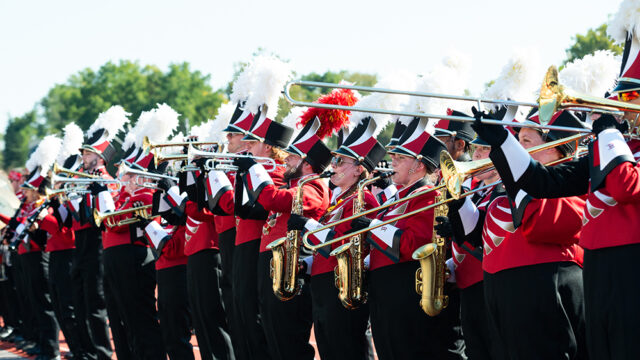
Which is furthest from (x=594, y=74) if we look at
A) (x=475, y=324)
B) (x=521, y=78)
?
(x=475, y=324)

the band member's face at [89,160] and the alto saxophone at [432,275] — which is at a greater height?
the band member's face at [89,160]

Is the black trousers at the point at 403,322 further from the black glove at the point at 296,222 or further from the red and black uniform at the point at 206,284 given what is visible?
the red and black uniform at the point at 206,284

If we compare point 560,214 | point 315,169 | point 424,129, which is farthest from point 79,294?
point 560,214

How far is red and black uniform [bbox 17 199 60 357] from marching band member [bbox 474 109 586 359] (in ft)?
25.1

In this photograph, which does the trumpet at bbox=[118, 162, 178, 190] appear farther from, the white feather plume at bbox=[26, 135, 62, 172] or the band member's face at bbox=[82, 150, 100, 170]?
the white feather plume at bbox=[26, 135, 62, 172]

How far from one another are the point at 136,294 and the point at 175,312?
2.42 ft

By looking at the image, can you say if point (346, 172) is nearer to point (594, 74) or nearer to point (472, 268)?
point (472, 268)

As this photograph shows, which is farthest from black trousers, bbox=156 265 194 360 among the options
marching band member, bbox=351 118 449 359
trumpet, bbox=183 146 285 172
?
marching band member, bbox=351 118 449 359

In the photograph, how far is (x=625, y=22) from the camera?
3.82 m

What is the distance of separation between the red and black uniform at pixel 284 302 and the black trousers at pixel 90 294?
3.41 m

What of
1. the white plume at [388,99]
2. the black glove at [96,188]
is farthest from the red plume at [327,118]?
the black glove at [96,188]

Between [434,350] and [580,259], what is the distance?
1.26m

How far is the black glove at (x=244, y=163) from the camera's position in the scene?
6316mm

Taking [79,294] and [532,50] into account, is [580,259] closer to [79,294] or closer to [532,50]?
[532,50]
